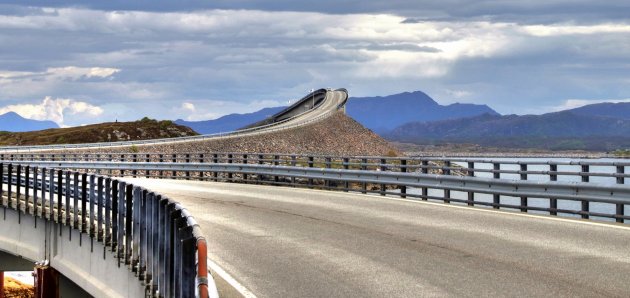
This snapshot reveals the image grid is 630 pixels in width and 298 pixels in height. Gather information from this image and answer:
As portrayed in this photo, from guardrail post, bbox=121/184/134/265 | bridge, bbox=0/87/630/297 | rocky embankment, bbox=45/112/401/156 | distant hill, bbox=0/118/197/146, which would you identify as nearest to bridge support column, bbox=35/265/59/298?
bridge, bbox=0/87/630/297

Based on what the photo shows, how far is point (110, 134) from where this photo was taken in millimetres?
158750

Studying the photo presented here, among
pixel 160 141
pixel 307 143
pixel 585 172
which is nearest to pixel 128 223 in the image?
pixel 585 172

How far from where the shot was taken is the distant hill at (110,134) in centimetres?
15800

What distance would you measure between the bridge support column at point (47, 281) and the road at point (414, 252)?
3.21 metres

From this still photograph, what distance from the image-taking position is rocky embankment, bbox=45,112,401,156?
113000 mm

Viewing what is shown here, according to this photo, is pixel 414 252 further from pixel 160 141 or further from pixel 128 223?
pixel 160 141

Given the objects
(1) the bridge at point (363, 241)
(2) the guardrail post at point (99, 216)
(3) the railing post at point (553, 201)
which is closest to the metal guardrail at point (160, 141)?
(1) the bridge at point (363, 241)

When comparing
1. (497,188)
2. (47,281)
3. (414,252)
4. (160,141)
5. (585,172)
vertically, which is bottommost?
(47,281)

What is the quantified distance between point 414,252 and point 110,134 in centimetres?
14840

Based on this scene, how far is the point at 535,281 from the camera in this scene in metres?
11.6

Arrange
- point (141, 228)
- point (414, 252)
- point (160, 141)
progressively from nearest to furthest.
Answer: point (141, 228) → point (414, 252) → point (160, 141)

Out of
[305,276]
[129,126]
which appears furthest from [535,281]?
[129,126]

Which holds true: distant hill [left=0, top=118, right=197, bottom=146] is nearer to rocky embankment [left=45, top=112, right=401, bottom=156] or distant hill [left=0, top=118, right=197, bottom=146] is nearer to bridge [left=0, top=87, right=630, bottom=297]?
rocky embankment [left=45, top=112, right=401, bottom=156]

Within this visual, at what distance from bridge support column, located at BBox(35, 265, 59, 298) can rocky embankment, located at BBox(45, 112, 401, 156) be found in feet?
249
